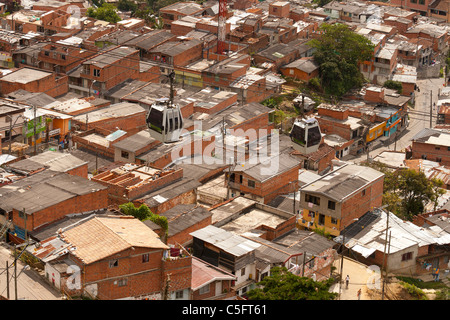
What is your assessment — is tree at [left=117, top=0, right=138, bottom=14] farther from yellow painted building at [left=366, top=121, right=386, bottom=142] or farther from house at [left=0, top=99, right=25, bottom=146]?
house at [left=0, top=99, right=25, bottom=146]

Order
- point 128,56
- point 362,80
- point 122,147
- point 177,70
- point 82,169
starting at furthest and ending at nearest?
1. point 362,80
2. point 177,70
3. point 128,56
4. point 122,147
5. point 82,169

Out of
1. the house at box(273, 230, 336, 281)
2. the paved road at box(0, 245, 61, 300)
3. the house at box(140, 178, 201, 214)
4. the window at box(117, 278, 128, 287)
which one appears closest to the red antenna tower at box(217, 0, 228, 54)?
the house at box(140, 178, 201, 214)

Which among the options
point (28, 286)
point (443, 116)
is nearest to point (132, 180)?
point (28, 286)

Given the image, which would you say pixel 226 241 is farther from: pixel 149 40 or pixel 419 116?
pixel 419 116

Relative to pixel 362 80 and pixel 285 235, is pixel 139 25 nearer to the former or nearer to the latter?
pixel 362 80

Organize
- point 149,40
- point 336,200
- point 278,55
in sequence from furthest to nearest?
point 278,55 → point 149,40 → point 336,200

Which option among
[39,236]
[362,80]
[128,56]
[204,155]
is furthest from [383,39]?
[39,236]
